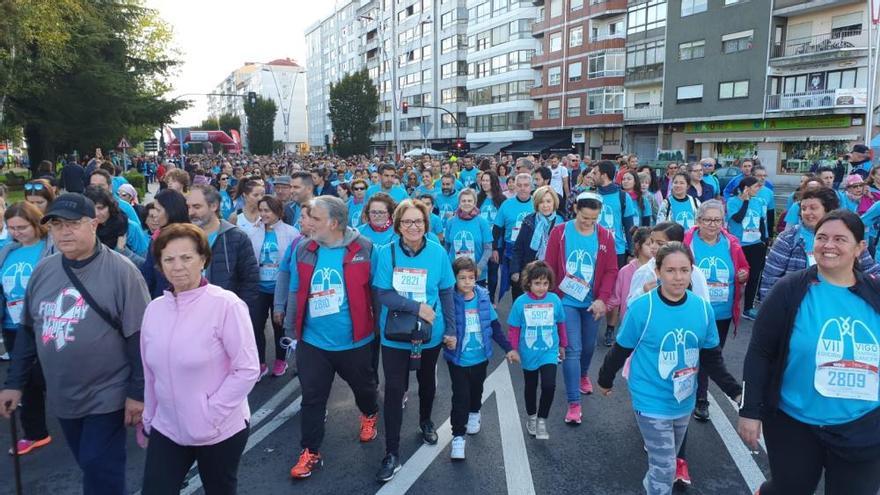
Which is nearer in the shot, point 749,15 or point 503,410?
point 503,410

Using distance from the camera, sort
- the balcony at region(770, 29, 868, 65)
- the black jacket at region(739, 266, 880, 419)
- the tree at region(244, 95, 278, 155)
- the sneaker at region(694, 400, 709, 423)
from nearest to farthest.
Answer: the black jacket at region(739, 266, 880, 419) < the sneaker at region(694, 400, 709, 423) < the balcony at region(770, 29, 868, 65) < the tree at region(244, 95, 278, 155)

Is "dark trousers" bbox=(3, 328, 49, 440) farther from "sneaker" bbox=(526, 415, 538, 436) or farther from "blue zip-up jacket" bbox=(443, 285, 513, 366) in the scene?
"sneaker" bbox=(526, 415, 538, 436)

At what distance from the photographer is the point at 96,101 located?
2950 centimetres

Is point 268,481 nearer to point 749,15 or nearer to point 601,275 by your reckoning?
point 601,275

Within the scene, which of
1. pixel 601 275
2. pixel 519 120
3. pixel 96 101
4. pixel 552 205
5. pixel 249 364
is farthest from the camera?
pixel 519 120

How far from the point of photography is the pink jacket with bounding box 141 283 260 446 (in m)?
2.79

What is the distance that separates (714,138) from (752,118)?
10.4 ft

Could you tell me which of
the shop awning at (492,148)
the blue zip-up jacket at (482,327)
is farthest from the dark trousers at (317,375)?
the shop awning at (492,148)

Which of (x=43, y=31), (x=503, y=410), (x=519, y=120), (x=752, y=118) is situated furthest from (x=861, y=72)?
(x=43, y=31)

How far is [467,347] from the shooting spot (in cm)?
444

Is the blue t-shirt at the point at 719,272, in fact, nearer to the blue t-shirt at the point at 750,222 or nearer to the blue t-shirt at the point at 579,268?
the blue t-shirt at the point at 579,268

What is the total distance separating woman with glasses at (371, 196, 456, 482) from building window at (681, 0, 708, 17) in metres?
40.7

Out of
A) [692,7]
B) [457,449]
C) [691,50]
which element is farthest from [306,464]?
[692,7]

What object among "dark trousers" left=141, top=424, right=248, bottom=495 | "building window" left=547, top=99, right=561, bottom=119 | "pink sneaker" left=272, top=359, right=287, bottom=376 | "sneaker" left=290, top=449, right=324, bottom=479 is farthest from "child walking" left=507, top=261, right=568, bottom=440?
"building window" left=547, top=99, right=561, bottom=119
